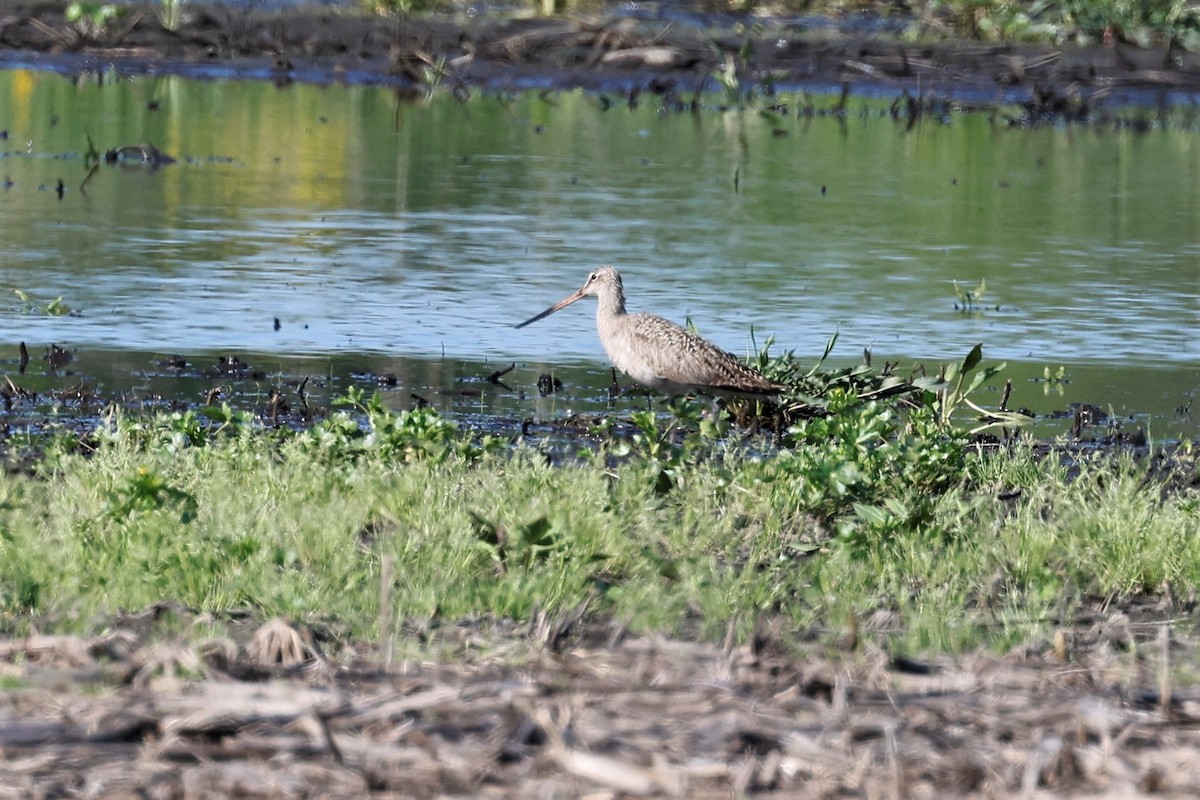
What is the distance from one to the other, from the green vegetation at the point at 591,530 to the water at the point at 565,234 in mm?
2087

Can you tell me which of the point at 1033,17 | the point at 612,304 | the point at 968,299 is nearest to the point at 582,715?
the point at 612,304

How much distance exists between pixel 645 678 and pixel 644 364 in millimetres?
4943

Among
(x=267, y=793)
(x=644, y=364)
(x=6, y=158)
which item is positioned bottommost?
(x=267, y=793)

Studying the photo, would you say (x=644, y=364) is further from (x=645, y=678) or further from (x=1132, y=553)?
(x=645, y=678)

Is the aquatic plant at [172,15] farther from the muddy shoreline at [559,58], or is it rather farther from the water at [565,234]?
the water at [565,234]

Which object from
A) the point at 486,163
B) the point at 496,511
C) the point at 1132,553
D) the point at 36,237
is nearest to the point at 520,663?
the point at 496,511

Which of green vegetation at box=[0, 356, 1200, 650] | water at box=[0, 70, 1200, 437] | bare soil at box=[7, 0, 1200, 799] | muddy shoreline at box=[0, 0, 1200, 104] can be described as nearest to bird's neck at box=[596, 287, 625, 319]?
water at box=[0, 70, 1200, 437]

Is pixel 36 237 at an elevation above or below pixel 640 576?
above

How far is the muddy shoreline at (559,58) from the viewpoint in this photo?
25969 millimetres

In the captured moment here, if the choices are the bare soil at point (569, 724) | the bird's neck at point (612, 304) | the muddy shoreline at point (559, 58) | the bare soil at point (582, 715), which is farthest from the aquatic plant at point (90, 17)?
the bare soil at point (569, 724)

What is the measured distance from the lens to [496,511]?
695 centimetres

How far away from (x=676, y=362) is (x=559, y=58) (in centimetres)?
1728

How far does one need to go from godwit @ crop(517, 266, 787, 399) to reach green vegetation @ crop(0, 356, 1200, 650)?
0.82m

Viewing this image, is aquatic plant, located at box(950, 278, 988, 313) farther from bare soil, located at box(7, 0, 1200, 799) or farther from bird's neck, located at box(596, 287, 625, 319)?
bare soil, located at box(7, 0, 1200, 799)
